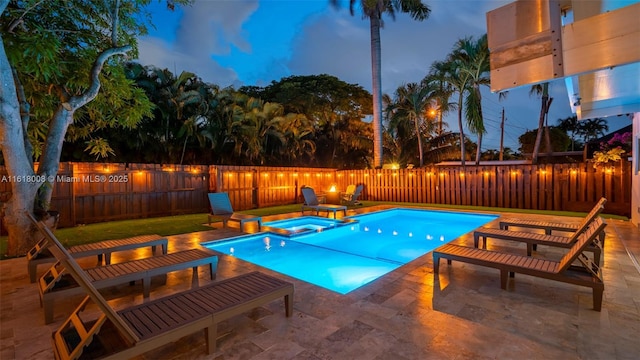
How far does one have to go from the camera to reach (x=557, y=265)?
3689 mm

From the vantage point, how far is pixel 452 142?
22.7 metres

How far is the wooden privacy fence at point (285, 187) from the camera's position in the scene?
9.89 metres

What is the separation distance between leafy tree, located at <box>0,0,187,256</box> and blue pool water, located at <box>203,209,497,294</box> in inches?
145

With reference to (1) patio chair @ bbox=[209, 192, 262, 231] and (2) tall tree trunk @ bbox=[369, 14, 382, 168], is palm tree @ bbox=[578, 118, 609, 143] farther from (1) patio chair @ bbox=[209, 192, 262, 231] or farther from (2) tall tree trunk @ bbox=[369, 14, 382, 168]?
(1) patio chair @ bbox=[209, 192, 262, 231]

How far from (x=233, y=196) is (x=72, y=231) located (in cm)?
588

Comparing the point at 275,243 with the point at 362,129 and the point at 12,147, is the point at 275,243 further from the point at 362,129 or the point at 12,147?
the point at 362,129

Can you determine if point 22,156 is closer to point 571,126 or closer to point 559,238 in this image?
point 559,238

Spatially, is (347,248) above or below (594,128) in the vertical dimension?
below

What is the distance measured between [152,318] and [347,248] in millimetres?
5307

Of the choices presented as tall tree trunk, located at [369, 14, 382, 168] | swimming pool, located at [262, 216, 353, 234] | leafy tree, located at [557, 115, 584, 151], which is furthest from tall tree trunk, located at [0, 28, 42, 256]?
leafy tree, located at [557, 115, 584, 151]

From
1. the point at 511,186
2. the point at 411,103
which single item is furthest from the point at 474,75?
the point at 511,186

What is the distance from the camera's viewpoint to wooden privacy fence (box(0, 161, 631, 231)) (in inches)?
389

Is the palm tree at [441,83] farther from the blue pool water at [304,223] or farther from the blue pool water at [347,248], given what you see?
the blue pool water at [304,223]

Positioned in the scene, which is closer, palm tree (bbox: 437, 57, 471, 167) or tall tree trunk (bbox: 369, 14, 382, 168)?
palm tree (bbox: 437, 57, 471, 167)
